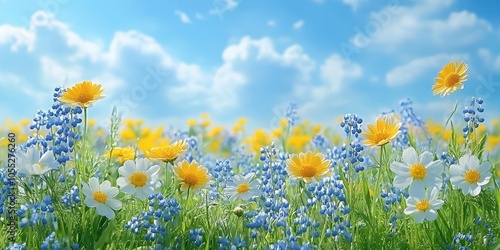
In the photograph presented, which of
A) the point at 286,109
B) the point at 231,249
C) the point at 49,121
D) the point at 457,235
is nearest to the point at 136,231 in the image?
the point at 231,249

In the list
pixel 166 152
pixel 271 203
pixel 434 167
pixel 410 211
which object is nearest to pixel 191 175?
pixel 166 152

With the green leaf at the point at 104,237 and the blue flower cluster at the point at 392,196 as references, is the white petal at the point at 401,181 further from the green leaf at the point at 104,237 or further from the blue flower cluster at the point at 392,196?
the green leaf at the point at 104,237

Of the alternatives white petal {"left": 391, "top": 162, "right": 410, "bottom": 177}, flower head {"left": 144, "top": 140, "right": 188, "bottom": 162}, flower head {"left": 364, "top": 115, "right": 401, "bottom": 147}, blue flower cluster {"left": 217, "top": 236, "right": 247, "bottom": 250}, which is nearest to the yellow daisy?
flower head {"left": 144, "top": 140, "right": 188, "bottom": 162}

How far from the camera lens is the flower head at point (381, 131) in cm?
304

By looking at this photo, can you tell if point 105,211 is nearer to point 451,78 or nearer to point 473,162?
point 473,162

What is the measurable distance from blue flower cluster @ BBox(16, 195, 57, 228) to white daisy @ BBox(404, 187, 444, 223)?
5.02 feet

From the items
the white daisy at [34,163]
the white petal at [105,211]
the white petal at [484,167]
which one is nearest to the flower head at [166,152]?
the white petal at [105,211]

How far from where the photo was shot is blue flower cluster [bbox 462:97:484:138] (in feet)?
11.0

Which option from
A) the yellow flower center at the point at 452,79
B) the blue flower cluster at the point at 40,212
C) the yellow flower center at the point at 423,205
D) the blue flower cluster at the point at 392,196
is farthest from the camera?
the yellow flower center at the point at 452,79

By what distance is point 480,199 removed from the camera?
3.34 metres

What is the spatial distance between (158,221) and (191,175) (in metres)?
0.27

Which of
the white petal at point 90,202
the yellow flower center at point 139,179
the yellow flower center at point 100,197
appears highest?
the yellow flower center at point 139,179

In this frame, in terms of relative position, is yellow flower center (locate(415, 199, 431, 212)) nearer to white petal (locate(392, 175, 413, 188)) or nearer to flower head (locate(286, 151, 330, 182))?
white petal (locate(392, 175, 413, 188))

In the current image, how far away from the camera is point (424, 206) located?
298cm
